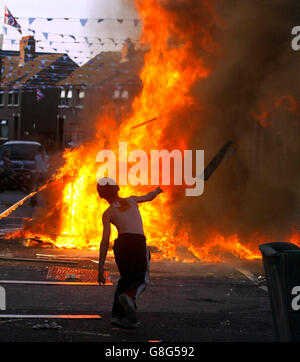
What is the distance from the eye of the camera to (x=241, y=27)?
46.9 feet

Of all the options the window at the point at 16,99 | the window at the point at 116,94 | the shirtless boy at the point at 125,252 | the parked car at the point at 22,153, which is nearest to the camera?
the shirtless boy at the point at 125,252

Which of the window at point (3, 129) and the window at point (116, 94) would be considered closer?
the window at point (116, 94)

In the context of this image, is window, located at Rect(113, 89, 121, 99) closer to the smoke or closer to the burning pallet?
the smoke

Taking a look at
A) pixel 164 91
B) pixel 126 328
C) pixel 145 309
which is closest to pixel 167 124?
pixel 164 91

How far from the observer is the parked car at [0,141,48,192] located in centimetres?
2908

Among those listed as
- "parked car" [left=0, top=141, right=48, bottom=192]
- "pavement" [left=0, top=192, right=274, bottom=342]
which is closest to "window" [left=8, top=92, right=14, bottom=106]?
"parked car" [left=0, top=141, right=48, bottom=192]

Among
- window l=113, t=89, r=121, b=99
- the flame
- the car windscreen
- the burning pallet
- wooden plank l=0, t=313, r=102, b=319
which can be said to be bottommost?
wooden plank l=0, t=313, r=102, b=319

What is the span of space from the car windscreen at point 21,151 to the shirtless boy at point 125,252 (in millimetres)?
24225

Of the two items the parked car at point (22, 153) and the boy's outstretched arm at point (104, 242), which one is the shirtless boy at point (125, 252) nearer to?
the boy's outstretched arm at point (104, 242)

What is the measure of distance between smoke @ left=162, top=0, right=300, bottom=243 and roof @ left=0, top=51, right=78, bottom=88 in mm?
35524

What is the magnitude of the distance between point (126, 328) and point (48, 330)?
2.49 feet

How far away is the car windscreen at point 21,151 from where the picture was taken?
30.9 metres

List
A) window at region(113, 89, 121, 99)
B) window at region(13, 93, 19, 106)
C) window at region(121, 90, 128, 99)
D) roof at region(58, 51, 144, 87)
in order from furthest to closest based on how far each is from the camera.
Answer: window at region(13, 93, 19, 106) < window at region(113, 89, 121, 99) < window at region(121, 90, 128, 99) < roof at region(58, 51, 144, 87)

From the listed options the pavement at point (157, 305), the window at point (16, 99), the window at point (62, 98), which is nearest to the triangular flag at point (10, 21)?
the pavement at point (157, 305)
